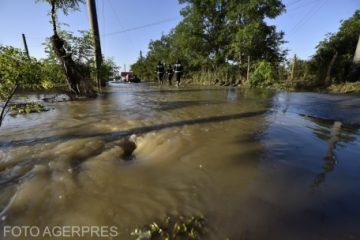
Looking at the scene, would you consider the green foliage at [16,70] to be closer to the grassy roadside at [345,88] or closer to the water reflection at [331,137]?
the water reflection at [331,137]

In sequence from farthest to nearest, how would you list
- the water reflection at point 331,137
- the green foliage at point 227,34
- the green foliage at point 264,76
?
the green foliage at point 227,34 < the green foliage at point 264,76 < the water reflection at point 331,137

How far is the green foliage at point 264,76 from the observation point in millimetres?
15562

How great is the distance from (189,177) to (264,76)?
587 inches

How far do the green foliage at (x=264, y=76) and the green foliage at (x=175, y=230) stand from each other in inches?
598

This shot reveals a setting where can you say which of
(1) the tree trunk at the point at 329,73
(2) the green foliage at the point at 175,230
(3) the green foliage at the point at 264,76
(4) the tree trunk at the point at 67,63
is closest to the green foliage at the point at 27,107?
(4) the tree trunk at the point at 67,63

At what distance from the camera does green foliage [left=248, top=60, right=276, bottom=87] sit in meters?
15.6

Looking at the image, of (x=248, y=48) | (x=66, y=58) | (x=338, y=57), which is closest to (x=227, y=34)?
(x=248, y=48)

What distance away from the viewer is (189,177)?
2.52m

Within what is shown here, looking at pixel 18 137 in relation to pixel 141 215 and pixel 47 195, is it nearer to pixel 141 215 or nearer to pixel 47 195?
pixel 47 195

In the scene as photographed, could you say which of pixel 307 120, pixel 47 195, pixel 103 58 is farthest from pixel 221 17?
pixel 47 195

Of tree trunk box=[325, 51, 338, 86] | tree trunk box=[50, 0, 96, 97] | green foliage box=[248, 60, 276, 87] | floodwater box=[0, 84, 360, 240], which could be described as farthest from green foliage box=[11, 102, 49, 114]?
green foliage box=[248, 60, 276, 87]

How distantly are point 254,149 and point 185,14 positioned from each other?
25.4 metres

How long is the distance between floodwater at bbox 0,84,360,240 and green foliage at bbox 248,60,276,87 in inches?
460

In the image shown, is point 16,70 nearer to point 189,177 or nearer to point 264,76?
point 189,177
